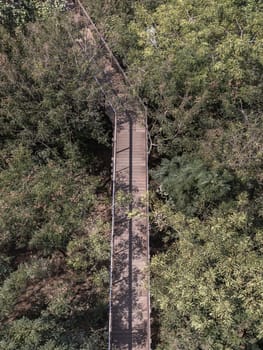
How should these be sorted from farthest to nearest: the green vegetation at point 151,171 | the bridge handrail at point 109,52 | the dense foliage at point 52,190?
the bridge handrail at point 109,52 → the dense foliage at point 52,190 → the green vegetation at point 151,171

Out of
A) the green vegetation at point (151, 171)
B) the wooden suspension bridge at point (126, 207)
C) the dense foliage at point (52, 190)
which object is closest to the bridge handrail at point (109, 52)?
the wooden suspension bridge at point (126, 207)

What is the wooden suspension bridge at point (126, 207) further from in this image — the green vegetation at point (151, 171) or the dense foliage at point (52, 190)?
the dense foliage at point (52, 190)

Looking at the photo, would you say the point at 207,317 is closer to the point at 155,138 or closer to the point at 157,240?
the point at 157,240

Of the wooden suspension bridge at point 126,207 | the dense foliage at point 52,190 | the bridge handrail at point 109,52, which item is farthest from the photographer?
the bridge handrail at point 109,52

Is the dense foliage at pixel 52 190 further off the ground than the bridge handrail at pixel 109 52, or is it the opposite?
the bridge handrail at pixel 109 52

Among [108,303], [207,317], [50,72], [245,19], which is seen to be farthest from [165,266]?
[245,19]

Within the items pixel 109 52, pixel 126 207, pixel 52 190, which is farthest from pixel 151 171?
pixel 109 52

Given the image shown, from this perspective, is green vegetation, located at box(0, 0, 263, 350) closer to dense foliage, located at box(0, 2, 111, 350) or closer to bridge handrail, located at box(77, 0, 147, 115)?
dense foliage, located at box(0, 2, 111, 350)

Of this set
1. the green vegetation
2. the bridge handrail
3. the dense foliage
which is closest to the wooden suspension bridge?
the bridge handrail
